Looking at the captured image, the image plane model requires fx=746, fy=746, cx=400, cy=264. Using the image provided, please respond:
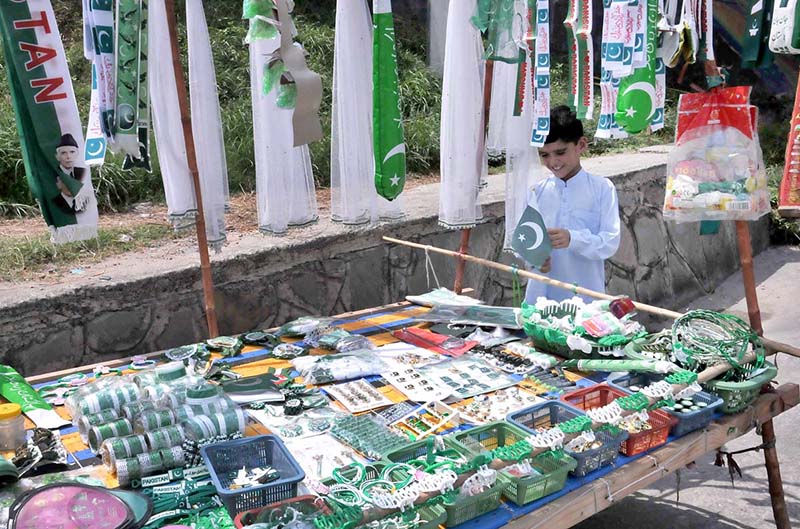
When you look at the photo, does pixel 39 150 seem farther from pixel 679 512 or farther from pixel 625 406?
pixel 679 512

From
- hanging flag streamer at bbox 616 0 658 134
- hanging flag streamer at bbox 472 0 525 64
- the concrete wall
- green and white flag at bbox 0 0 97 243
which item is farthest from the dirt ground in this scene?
hanging flag streamer at bbox 616 0 658 134

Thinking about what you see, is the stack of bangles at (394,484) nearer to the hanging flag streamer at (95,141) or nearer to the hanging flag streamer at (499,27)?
the hanging flag streamer at (95,141)

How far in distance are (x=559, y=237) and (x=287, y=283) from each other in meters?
1.74

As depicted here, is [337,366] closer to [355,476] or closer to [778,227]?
[355,476]

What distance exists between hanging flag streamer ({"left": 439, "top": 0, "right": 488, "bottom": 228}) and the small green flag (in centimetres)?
47

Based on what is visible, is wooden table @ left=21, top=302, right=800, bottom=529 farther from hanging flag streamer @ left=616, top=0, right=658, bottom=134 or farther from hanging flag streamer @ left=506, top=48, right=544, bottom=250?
hanging flag streamer @ left=616, top=0, right=658, bottom=134

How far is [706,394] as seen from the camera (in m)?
2.59

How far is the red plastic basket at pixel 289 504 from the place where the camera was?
1824 millimetres

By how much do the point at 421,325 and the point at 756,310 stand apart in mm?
1455

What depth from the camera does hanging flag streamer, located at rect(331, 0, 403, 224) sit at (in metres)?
3.38

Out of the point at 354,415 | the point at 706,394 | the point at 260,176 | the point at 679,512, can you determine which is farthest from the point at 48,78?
the point at 679,512

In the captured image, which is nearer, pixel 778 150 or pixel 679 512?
pixel 679 512

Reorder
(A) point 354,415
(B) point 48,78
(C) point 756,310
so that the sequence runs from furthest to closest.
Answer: (C) point 756,310
(B) point 48,78
(A) point 354,415

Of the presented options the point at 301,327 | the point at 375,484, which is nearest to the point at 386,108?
the point at 301,327
